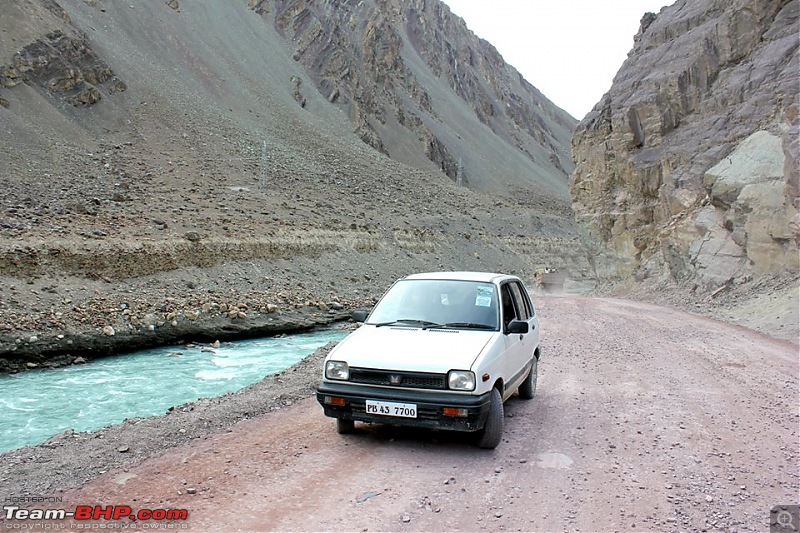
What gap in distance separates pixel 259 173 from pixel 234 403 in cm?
3452

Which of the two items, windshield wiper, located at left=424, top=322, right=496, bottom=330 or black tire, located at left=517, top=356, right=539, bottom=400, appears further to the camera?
black tire, located at left=517, top=356, right=539, bottom=400

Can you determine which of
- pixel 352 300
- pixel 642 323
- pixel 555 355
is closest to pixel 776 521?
pixel 555 355

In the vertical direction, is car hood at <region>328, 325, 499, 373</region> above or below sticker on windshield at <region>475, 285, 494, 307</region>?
below

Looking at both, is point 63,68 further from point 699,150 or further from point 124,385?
point 699,150

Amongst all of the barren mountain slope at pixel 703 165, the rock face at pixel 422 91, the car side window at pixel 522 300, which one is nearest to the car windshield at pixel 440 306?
the car side window at pixel 522 300

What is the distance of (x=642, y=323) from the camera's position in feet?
51.2

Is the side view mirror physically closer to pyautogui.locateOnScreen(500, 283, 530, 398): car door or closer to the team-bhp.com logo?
pyautogui.locateOnScreen(500, 283, 530, 398): car door

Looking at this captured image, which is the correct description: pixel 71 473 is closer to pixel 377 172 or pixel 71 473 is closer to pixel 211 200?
pixel 211 200

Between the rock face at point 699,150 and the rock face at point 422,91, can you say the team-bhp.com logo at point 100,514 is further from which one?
the rock face at point 422,91

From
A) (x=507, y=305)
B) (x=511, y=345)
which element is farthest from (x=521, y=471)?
(x=507, y=305)

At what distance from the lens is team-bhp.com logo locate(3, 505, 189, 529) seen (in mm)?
4480

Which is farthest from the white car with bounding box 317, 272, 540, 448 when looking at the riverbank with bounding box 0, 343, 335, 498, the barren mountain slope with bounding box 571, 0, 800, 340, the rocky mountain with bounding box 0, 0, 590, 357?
the rocky mountain with bounding box 0, 0, 590, 357

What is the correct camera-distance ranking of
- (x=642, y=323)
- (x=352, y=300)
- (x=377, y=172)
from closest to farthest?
1. (x=642, y=323)
2. (x=352, y=300)
3. (x=377, y=172)

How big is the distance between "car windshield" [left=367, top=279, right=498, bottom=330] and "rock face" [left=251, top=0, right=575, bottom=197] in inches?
2327
